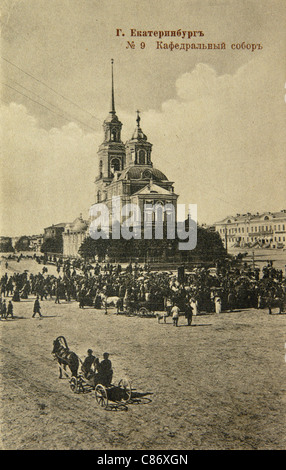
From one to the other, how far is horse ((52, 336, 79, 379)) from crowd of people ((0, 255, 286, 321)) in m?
1.90

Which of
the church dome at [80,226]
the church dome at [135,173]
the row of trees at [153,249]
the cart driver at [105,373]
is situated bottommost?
the cart driver at [105,373]

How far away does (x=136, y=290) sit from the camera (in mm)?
13664

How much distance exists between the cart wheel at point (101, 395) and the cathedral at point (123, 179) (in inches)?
224

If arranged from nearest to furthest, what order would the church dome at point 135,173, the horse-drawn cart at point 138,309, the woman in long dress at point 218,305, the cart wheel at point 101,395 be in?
the cart wheel at point 101,395 < the horse-drawn cart at point 138,309 < the woman in long dress at point 218,305 < the church dome at point 135,173

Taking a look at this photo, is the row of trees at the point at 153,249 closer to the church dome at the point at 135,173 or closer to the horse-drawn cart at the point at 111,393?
the church dome at the point at 135,173

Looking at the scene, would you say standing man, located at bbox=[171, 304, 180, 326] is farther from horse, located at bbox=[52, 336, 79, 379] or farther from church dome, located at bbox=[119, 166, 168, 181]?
church dome, located at bbox=[119, 166, 168, 181]

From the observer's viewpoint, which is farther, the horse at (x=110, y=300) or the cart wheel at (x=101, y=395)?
the horse at (x=110, y=300)

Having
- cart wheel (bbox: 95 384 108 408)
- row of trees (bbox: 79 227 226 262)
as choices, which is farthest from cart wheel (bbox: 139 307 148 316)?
cart wheel (bbox: 95 384 108 408)

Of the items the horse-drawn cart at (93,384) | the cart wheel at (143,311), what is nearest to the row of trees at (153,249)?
the cart wheel at (143,311)

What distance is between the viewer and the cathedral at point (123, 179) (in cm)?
1305

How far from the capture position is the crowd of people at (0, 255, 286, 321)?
1135 centimetres

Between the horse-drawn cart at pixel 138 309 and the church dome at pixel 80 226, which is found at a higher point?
the church dome at pixel 80 226
